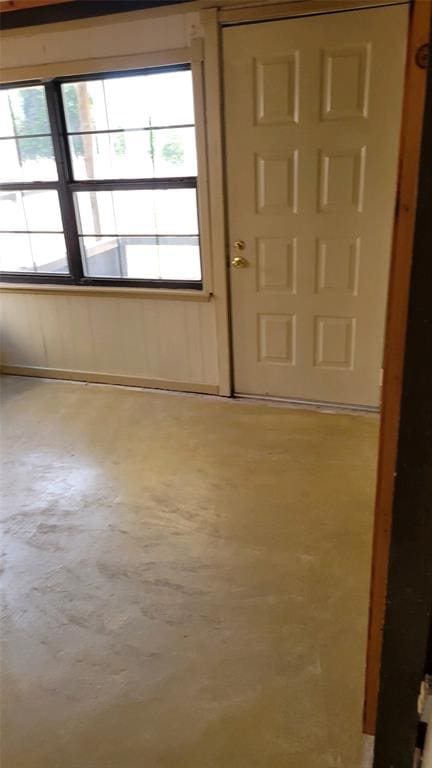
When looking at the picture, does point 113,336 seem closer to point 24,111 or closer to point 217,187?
point 217,187

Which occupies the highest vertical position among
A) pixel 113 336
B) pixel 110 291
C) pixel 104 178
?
pixel 104 178

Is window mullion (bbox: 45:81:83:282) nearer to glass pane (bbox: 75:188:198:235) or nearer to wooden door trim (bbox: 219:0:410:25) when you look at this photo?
glass pane (bbox: 75:188:198:235)

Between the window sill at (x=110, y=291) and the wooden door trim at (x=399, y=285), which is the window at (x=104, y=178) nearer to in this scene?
the window sill at (x=110, y=291)

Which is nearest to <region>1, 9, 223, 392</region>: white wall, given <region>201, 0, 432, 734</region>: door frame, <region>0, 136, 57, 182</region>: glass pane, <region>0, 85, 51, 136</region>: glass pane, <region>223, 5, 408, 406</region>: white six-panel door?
<region>0, 85, 51, 136</region>: glass pane

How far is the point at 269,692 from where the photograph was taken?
1623mm

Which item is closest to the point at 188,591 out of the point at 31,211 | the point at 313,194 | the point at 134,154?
the point at 313,194

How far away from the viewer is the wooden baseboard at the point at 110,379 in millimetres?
3672

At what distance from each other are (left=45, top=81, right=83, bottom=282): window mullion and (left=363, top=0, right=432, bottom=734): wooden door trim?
3.02 metres

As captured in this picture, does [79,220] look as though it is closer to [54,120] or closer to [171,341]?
[54,120]

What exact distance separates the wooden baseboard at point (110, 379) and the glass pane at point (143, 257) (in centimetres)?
71

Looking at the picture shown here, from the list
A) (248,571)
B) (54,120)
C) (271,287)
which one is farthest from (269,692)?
(54,120)

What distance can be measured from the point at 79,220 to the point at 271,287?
137cm

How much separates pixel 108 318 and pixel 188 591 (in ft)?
7.17

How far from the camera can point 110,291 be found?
11.8ft
